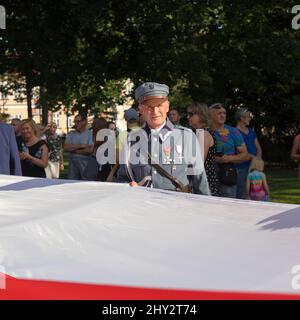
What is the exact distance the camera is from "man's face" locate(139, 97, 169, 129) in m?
4.84

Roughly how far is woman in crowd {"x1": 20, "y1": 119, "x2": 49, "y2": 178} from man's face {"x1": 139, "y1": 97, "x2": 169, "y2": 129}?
4.52 metres

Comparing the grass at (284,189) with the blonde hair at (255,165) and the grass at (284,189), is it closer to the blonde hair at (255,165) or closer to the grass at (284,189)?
the grass at (284,189)

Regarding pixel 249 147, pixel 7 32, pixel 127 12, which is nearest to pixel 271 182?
pixel 127 12

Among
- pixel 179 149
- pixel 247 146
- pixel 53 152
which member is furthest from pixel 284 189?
pixel 179 149

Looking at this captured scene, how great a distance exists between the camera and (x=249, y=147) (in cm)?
915

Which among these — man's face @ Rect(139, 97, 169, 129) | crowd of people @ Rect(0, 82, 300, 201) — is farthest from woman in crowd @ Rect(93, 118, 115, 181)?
man's face @ Rect(139, 97, 169, 129)

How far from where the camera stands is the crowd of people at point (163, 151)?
4.92 meters

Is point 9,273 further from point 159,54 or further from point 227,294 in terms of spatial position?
point 159,54

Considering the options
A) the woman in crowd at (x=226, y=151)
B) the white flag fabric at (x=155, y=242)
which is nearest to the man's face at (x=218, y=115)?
the woman in crowd at (x=226, y=151)

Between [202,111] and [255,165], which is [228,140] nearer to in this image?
[255,165]

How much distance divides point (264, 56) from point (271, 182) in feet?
12.6

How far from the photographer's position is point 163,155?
4934 millimetres

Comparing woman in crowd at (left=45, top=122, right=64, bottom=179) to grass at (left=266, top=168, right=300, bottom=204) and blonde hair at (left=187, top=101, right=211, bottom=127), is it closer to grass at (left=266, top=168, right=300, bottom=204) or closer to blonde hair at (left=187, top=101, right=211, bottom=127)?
grass at (left=266, top=168, right=300, bottom=204)

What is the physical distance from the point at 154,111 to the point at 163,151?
0.90 ft
